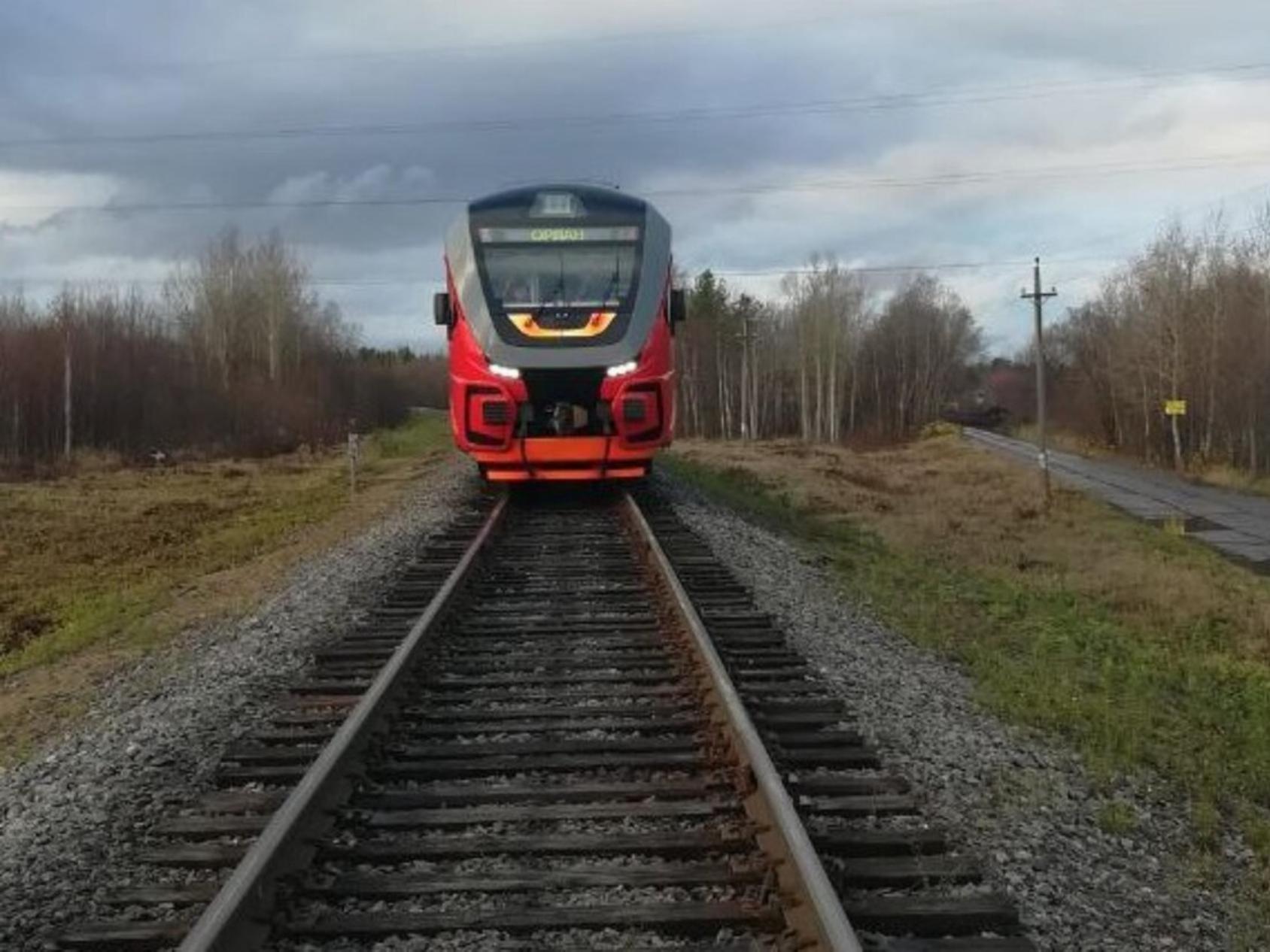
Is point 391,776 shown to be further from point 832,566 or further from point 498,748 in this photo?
point 832,566

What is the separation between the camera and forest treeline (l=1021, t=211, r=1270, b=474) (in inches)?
2212

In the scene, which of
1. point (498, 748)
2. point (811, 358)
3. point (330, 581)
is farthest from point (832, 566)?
point (811, 358)

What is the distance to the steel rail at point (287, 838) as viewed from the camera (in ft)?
12.4

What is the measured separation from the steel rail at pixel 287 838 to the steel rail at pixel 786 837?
61.9 inches

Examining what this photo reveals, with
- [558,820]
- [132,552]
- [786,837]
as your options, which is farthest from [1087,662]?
[132,552]

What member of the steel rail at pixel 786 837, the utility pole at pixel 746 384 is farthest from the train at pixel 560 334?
the utility pole at pixel 746 384

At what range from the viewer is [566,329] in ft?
49.2

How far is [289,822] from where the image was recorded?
453cm

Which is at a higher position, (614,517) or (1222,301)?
(1222,301)

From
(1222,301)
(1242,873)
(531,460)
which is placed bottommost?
(1242,873)

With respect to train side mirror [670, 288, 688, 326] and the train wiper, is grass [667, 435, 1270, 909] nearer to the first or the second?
train side mirror [670, 288, 688, 326]

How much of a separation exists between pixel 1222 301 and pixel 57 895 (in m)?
63.9

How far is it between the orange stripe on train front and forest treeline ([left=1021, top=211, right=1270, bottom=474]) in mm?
45806

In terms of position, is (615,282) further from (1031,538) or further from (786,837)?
(1031,538)
